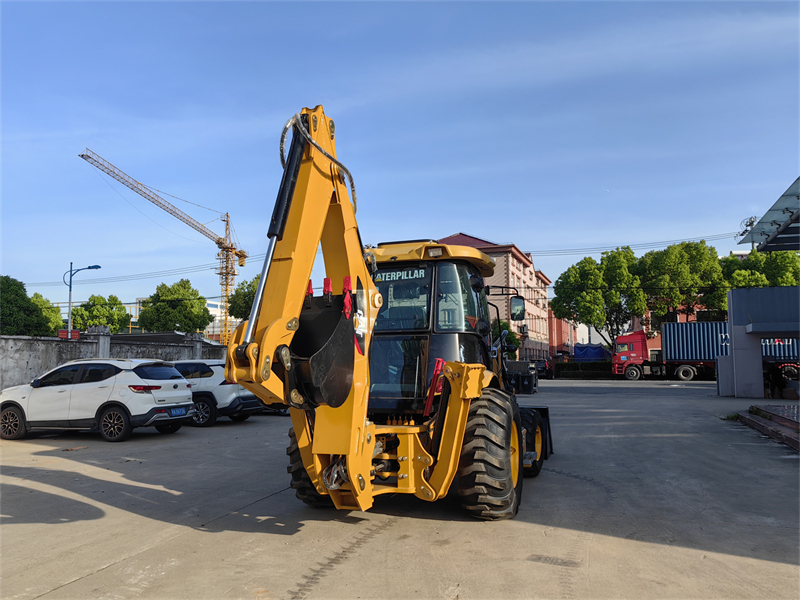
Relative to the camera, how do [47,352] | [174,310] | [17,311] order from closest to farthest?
[47,352] < [17,311] < [174,310]

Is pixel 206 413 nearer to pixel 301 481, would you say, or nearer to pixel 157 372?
pixel 157 372

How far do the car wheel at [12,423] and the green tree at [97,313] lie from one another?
4868cm

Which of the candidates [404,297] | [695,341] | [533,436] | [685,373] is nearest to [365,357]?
[404,297]

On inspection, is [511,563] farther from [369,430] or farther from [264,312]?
[264,312]

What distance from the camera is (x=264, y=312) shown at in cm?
410

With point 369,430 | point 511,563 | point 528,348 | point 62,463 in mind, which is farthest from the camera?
point 528,348

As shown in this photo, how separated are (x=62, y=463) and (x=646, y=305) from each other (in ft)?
139

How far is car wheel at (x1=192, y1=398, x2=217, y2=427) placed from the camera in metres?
14.3

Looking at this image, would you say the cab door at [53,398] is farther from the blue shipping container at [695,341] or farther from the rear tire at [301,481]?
→ the blue shipping container at [695,341]

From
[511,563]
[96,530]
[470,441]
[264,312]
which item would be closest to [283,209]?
[264,312]

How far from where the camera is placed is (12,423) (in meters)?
11.8

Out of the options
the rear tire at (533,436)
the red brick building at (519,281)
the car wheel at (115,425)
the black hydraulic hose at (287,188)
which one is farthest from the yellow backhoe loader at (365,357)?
the red brick building at (519,281)

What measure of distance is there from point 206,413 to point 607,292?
1447 inches

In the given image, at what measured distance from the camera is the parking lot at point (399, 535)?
13.1 feet
